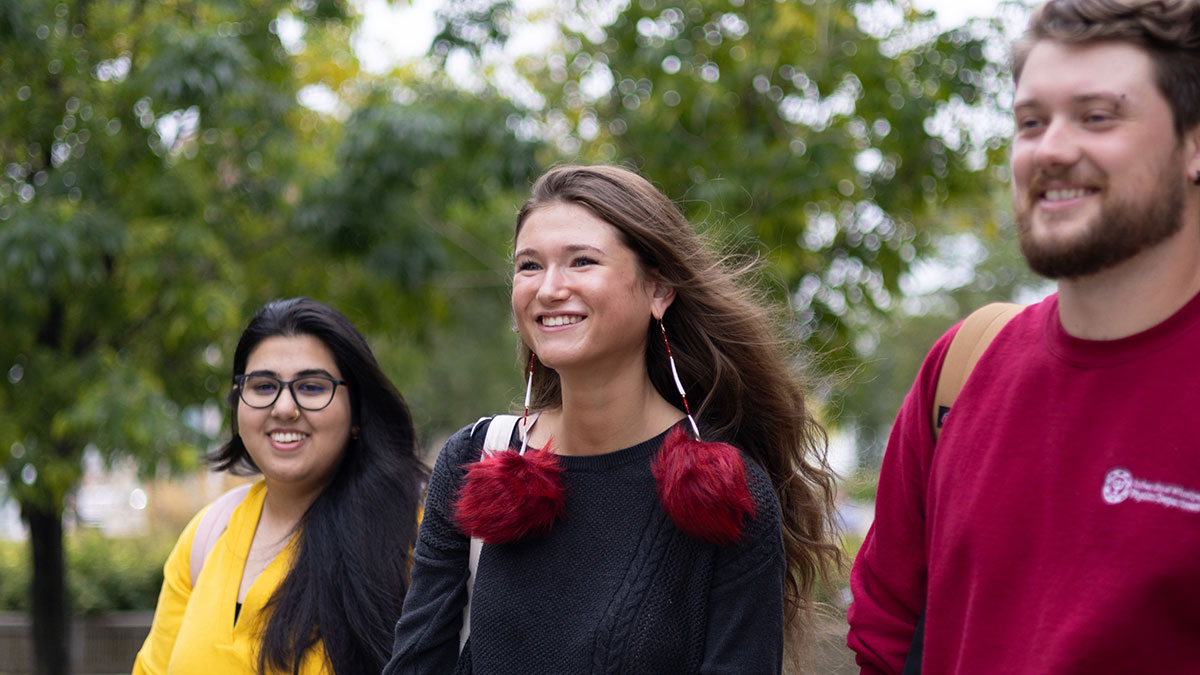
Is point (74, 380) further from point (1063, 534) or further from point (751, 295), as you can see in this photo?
point (1063, 534)

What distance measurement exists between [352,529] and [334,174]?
16.6ft

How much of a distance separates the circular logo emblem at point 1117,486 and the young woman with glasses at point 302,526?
2.09m

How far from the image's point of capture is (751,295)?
3066 mm

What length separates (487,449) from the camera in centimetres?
280

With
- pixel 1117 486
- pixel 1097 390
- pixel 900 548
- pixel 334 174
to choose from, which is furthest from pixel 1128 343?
pixel 334 174

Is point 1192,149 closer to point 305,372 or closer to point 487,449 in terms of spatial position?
point 487,449

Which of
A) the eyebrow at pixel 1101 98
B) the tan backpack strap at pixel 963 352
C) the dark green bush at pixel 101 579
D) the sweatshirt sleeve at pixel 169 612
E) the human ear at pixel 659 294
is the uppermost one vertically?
the eyebrow at pixel 1101 98

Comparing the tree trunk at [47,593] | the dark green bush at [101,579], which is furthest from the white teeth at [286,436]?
the dark green bush at [101,579]

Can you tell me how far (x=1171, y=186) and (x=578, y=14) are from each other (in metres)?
7.45

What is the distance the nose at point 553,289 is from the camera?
100 inches

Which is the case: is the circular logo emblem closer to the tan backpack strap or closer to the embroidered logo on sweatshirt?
the embroidered logo on sweatshirt

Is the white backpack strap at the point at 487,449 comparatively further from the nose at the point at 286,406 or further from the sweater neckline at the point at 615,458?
the nose at the point at 286,406

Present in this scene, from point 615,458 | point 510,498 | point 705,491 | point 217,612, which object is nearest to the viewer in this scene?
point 705,491

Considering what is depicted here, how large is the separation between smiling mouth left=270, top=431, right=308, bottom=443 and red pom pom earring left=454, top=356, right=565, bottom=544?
106 centimetres
